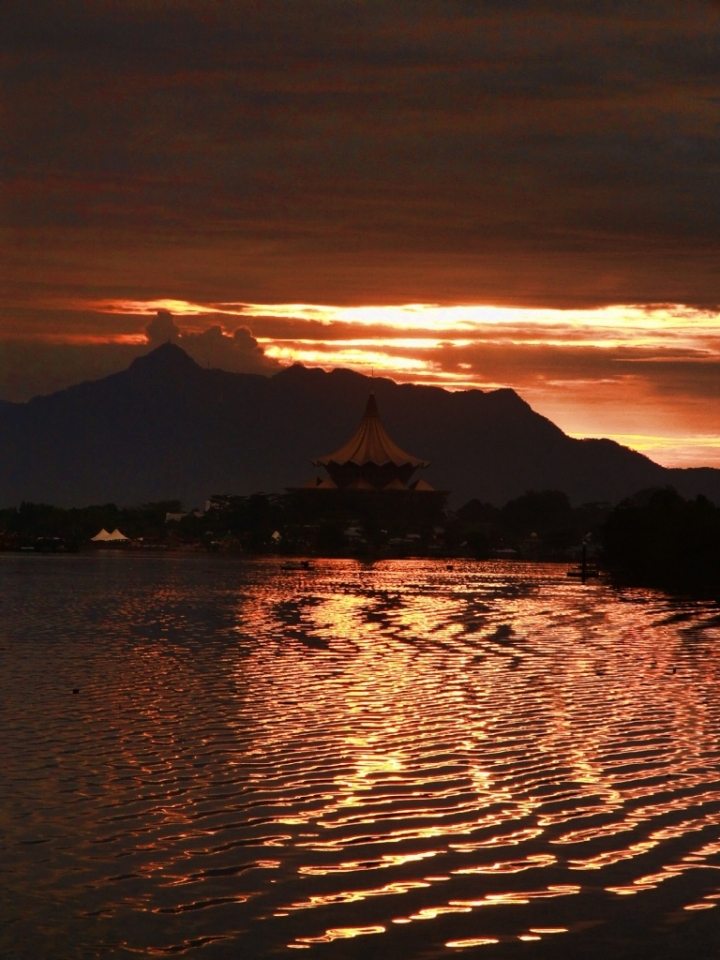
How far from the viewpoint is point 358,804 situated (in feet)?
54.8

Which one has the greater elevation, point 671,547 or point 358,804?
A: point 671,547

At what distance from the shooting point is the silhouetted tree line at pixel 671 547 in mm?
73062

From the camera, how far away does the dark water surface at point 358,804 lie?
479 inches

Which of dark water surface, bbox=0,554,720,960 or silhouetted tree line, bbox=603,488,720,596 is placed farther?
silhouetted tree line, bbox=603,488,720,596

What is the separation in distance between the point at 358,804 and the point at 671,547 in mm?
61984

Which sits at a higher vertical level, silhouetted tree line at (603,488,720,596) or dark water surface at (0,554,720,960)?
silhouetted tree line at (603,488,720,596)

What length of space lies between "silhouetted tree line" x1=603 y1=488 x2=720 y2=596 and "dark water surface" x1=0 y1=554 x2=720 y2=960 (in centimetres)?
3747

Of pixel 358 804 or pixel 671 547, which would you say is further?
pixel 671 547

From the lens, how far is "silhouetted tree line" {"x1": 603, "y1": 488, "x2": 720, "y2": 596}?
240ft

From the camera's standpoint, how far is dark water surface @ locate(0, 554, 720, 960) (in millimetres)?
12172

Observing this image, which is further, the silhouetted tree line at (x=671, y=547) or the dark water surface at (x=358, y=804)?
the silhouetted tree line at (x=671, y=547)

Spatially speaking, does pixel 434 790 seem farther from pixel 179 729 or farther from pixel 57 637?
pixel 57 637

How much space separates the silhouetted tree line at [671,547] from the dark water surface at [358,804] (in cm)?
3747

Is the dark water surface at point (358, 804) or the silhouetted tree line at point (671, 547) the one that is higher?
the silhouetted tree line at point (671, 547)
